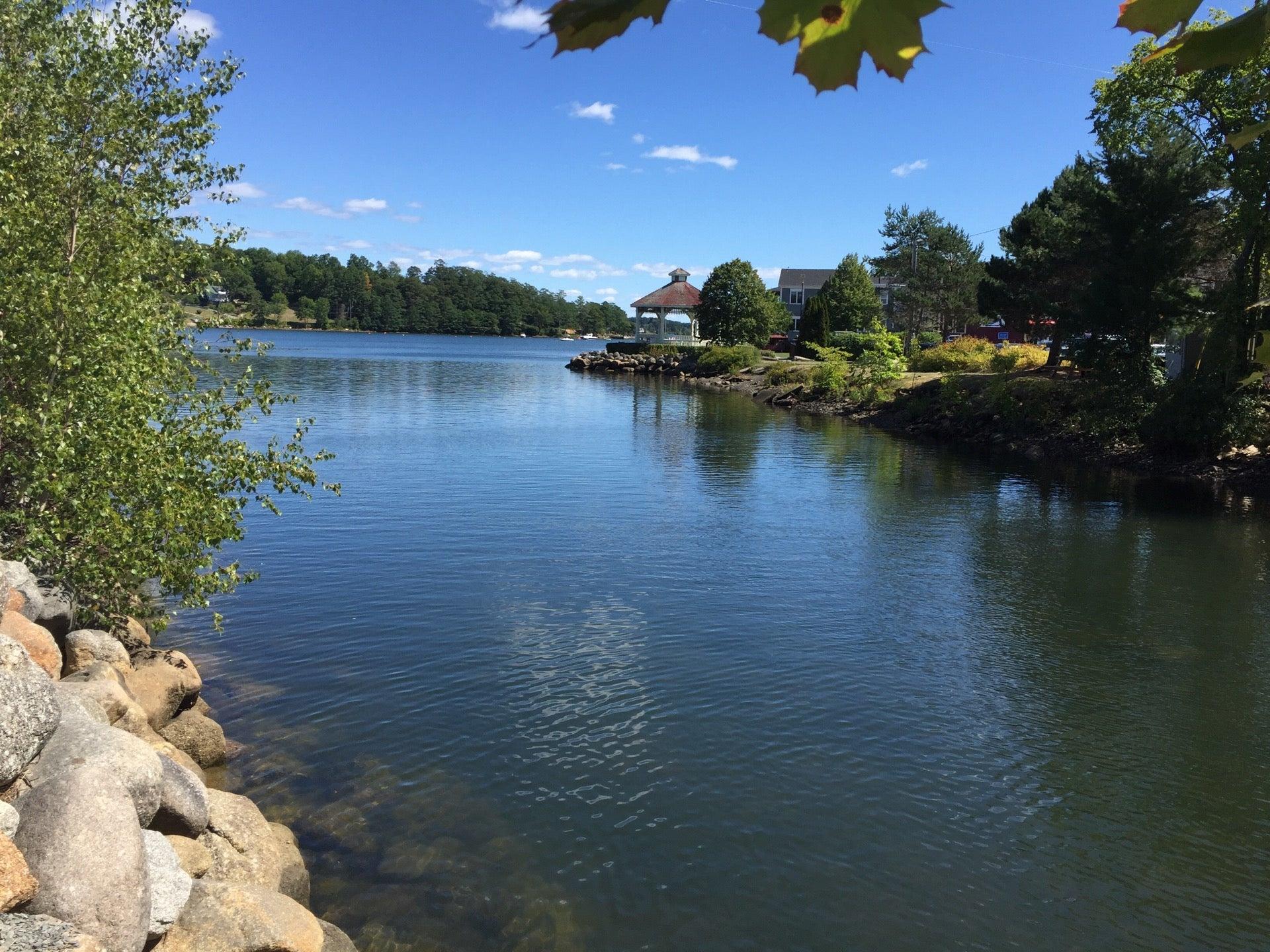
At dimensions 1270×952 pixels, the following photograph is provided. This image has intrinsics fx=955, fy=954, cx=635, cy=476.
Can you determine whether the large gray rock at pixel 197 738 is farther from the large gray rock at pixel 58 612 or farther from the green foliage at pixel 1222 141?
the green foliage at pixel 1222 141

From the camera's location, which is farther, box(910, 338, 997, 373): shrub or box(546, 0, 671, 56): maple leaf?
box(910, 338, 997, 373): shrub

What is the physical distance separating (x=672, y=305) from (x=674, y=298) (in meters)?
1.64

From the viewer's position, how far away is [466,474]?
28.9m

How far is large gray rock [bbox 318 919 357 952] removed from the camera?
23.0ft

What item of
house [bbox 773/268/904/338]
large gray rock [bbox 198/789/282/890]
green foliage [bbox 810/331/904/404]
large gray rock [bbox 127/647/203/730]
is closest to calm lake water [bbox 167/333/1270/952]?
large gray rock [bbox 198/789/282/890]

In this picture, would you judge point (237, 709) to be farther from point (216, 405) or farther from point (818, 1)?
point (818, 1)

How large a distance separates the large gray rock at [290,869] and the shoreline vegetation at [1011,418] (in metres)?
29.2

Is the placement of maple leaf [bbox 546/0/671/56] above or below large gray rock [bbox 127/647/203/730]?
above

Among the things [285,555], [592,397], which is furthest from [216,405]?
[592,397]

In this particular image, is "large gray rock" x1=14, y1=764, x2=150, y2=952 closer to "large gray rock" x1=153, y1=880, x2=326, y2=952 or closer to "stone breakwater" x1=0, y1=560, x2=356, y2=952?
"stone breakwater" x1=0, y1=560, x2=356, y2=952

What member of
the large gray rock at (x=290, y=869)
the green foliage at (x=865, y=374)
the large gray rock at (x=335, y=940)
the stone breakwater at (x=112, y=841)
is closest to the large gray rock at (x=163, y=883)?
the stone breakwater at (x=112, y=841)

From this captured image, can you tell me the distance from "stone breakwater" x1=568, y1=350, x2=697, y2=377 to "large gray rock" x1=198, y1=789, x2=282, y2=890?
79.5 m

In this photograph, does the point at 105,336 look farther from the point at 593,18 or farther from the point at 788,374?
the point at 788,374

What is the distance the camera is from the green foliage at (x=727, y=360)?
3162 inches
